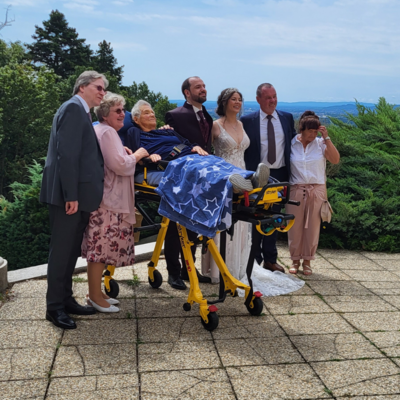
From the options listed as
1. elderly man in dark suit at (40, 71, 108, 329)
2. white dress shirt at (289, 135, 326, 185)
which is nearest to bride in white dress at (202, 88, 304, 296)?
white dress shirt at (289, 135, 326, 185)

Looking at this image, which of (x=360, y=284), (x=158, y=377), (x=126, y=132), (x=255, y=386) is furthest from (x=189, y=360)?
(x=360, y=284)

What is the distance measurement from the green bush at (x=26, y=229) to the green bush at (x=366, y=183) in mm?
5979

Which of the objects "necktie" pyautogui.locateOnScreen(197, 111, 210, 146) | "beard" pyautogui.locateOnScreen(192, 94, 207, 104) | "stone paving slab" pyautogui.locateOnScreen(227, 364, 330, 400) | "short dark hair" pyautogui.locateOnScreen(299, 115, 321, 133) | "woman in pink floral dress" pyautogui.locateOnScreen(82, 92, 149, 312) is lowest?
"stone paving slab" pyautogui.locateOnScreen(227, 364, 330, 400)

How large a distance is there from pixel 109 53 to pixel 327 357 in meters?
54.4

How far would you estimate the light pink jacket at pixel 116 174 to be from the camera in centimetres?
389

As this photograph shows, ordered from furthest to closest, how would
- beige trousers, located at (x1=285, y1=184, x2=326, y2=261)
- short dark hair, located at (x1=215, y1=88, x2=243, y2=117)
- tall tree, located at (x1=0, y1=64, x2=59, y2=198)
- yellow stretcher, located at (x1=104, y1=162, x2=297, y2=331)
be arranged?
tall tree, located at (x1=0, y1=64, x2=59, y2=198), beige trousers, located at (x1=285, y1=184, x2=326, y2=261), short dark hair, located at (x1=215, y1=88, x2=243, y2=117), yellow stretcher, located at (x1=104, y1=162, x2=297, y2=331)

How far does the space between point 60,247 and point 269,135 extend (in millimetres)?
2366

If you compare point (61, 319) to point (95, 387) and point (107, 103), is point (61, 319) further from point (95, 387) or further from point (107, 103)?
point (107, 103)

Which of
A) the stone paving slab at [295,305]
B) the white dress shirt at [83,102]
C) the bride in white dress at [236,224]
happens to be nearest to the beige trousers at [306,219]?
the bride in white dress at [236,224]

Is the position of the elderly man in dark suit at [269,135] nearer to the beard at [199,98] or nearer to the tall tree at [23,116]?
the beard at [199,98]

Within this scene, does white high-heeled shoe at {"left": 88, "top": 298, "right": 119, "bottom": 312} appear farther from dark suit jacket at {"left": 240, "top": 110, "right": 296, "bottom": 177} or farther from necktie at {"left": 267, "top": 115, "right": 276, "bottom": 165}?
necktie at {"left": 267, "top": 115, "right": 276, "bottom": 165}

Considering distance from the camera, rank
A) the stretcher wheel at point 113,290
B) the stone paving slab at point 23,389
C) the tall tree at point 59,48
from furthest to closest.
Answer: the tall tree at point 59,48
the stretcher wheel at point 113,290
the stone paving slab at point 23,389

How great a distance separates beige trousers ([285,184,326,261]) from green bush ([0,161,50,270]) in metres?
6.53

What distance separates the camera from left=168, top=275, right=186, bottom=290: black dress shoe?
4832 mm
